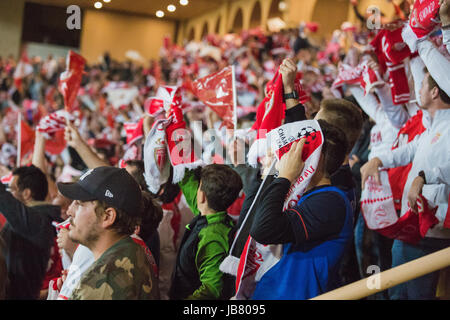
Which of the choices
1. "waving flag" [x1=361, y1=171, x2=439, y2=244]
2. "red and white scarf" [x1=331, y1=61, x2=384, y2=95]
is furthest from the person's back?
"red and white scarf" [x1=331, y1=61, x2=384, y2=95]

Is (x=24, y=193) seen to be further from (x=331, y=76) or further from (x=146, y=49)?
(x=146, y=49)

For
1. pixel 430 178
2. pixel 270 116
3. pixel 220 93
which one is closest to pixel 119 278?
pixel 270 116

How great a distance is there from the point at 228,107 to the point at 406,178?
1.13 m

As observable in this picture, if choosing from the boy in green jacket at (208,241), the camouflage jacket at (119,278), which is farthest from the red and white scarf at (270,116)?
the camouflage jacket at (119,278)

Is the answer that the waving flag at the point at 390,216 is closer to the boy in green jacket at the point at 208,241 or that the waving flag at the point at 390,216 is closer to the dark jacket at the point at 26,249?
the boy in green jacket at the point at 208,241

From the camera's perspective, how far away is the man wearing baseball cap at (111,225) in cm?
173

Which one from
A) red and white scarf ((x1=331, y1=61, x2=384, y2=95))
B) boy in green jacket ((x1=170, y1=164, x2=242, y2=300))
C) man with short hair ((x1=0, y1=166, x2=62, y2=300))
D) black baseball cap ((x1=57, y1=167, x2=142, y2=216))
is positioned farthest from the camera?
red and white scarf ((x1=331, y1=61, x2=384, y2=95))

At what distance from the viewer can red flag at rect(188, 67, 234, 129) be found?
11.1ft

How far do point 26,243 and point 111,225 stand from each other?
164 centimetres

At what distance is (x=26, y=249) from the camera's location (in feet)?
10.8

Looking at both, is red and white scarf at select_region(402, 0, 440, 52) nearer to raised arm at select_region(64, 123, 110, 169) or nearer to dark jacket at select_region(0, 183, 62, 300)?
raised arm at select_region(64, 123, 110, 169)

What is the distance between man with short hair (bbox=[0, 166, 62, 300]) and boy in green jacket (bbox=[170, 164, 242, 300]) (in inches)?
43.5

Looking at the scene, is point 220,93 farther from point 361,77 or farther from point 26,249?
point 26,249

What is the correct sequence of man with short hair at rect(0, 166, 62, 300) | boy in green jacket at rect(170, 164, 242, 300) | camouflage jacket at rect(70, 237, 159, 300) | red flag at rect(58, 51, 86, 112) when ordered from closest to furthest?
camouflage jacket at rect(70, 237, 159, 300) → boy in green jacket at rect(170, 164, 242, 300) → man with short hair at rect(0, 166, 62, 300) → red flag at rect(58, 51, 86, 112)
